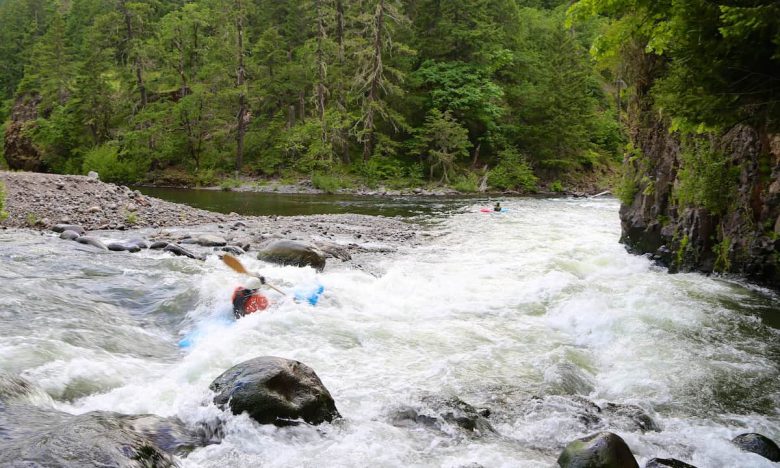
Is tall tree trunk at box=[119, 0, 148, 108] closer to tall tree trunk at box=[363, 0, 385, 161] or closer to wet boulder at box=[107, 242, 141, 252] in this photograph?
tall tree trunk at box=[363, 0, 385, 161]

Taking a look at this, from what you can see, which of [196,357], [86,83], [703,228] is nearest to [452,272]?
[703,228]

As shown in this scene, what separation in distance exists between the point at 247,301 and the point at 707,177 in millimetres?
8035

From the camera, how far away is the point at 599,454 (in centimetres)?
332

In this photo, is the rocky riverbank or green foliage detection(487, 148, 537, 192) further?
green foliage detection(487, 148, 537, 192)

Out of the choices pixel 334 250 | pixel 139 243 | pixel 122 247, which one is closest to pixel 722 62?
pixel 334 250

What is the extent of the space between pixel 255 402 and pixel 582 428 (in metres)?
2.62

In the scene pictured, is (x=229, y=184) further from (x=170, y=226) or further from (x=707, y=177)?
(x=707, y=177)

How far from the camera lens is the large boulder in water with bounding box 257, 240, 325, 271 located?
965cm

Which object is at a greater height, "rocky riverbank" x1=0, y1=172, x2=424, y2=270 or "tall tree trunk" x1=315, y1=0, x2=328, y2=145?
"tall tree trunk" x1=315, y1=0, x2=328, y2=145

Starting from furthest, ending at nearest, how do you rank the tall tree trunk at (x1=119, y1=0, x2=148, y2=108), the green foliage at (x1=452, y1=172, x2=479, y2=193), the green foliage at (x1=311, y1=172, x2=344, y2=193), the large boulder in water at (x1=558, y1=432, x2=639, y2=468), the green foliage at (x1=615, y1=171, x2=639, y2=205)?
1. the tall tree trunk at (x1=119, y1=0, x2=148, y2=108)
2. the green foliage at (x1=452, y1=172, x2=479, y2=193)
3. the green foliage at (x1=311, y1=172, x2=344, y2=193)
4. the green foliage at (x1=615, y1=171, x2=639, y2=205)
5. the large boulder in water at (x1=558, y1=432, x2=639, y2=468)

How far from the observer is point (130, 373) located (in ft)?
15.9

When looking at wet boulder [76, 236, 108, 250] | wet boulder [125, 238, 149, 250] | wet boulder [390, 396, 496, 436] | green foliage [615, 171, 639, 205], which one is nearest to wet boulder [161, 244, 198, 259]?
wet boulder [125, 238, 149, 250]

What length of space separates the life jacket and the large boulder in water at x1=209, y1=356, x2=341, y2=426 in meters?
2.50

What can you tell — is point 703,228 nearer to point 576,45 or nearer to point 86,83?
point 576,45
